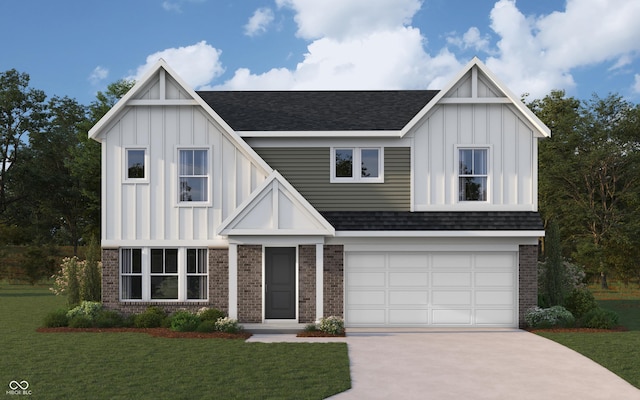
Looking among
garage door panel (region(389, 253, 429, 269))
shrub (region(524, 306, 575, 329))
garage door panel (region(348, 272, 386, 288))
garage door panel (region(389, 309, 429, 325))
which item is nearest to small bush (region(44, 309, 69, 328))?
garage door panel (region(348, 272, 386, 288))

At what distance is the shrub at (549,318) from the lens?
58.1 ft

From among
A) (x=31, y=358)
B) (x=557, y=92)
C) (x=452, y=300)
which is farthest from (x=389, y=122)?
(x=557, y=92)

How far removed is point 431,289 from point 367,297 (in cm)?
208

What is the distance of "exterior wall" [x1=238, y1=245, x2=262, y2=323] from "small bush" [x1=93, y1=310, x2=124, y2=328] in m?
3.80

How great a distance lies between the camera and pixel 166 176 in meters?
18.4

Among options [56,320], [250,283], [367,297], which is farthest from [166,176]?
[367,297]

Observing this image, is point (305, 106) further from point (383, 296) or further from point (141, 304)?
point (141, 304)

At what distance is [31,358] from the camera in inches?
513

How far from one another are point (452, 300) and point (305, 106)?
8.74 metres

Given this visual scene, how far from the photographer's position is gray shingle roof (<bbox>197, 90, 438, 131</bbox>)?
19.4 m

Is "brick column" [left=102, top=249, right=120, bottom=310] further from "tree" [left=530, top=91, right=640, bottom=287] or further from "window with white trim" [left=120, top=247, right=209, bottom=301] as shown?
"tree" [left=530, top=91, right=640, bottom=287]

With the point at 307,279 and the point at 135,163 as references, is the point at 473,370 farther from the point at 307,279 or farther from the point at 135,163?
the point at 135,163

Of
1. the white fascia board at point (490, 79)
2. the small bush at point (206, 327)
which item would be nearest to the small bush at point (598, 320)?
the white fascia board at point (490, 79)

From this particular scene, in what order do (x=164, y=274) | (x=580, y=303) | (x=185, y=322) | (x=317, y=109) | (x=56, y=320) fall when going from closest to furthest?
(x=185, y=322) → (x=56, y=320) → (x=164, y=274) → (x=580, y=303) → (x=317, y=109)
